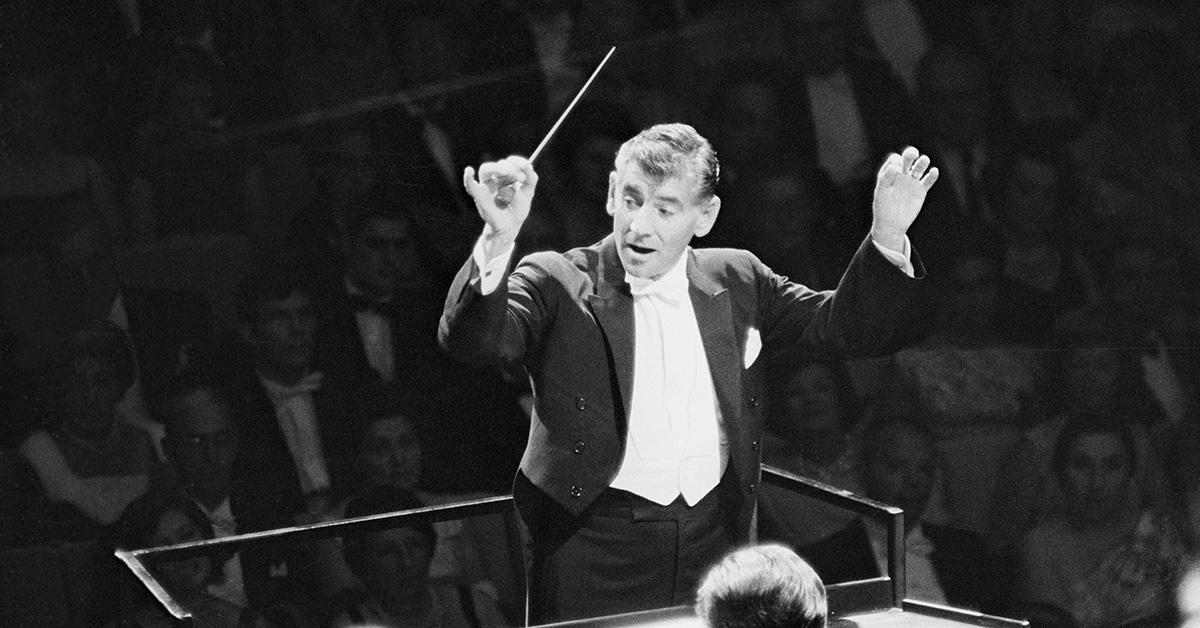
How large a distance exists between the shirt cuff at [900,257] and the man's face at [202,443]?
4.59 feet

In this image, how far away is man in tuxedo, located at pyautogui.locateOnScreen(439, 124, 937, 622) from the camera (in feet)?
10.6

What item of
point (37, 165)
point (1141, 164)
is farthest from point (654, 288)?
point (1141, 164)

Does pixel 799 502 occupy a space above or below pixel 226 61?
below

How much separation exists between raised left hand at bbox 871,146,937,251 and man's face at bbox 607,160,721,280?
33 centimetres

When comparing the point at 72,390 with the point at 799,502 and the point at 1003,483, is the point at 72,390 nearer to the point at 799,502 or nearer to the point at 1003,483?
the point at 799,502

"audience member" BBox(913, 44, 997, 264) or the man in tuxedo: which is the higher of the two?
"audience member" BBox(913, 44, 997, 264)

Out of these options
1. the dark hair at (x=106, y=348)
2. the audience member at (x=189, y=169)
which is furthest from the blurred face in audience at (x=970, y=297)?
the dark hair at (x=106, y=348)

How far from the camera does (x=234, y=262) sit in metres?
3.63

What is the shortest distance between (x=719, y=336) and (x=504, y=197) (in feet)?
1.91

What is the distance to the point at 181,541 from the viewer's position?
3.60 metres

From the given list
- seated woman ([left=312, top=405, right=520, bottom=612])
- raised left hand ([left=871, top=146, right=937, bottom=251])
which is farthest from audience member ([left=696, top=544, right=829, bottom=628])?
seated woman ([left=312, top=405, right=520, bottom=612])

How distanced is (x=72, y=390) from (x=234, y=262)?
416mm

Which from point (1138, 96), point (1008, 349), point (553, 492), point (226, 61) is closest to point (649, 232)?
point (553, 492)

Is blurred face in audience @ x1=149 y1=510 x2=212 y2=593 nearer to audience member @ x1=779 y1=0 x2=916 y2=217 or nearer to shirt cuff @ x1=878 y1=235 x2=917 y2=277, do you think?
shirt cuff @ x1=878 y1=235 x2=917 y2=277
